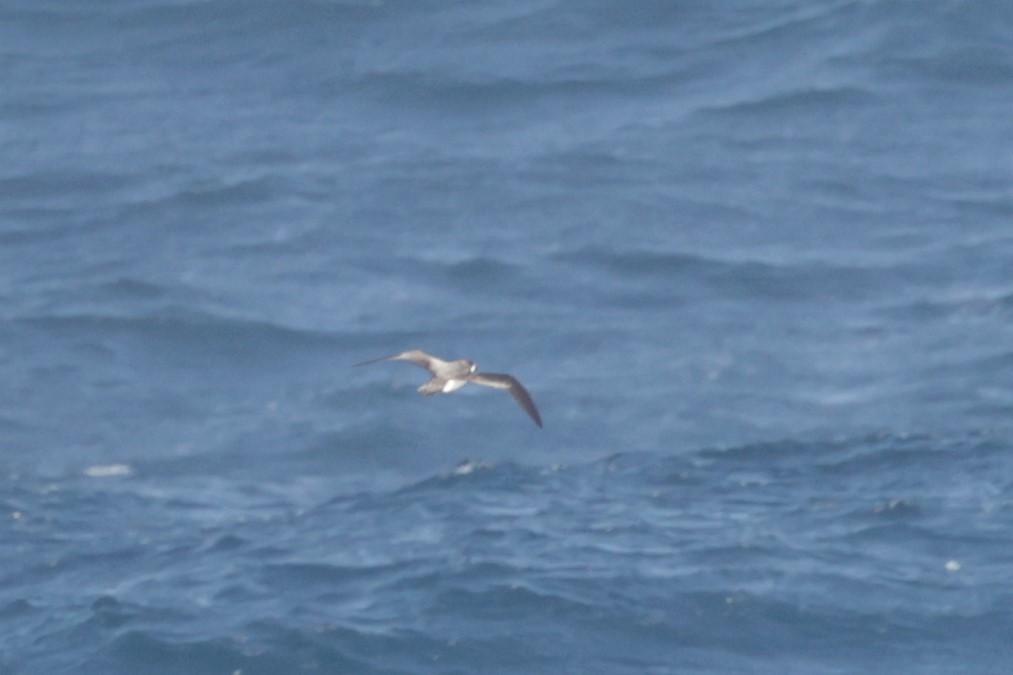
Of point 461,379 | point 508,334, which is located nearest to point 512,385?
point 461,379

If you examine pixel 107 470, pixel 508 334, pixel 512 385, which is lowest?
pixel 107 470

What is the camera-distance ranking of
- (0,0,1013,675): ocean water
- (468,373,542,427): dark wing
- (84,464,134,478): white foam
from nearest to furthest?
(468,373,542,427): dark wing < (0,0,1013,675): ocean water < (84,464,134,478): white foam

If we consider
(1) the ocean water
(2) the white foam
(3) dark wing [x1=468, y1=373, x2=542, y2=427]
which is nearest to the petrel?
(3) dark wing [x1=468, y1=373, x2=542, y2=427]

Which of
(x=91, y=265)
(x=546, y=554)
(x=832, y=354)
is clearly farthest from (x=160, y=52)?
(x=546, y=554)

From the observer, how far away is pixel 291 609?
975 inches

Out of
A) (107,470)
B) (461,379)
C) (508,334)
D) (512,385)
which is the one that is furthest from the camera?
(508,334)

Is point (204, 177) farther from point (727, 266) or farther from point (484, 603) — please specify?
point (484, 603)

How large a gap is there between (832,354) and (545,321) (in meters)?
5.56

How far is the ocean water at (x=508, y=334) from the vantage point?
24.9 metres

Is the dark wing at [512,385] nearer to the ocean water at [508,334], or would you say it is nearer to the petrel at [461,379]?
the petrel at [461,379]

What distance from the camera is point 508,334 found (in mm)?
35281

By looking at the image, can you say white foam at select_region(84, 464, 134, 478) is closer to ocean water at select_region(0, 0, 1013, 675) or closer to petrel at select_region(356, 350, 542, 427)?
ocean water at select_region(0, 0, 1013, 675)

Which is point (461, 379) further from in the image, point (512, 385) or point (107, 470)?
point (107, 470)

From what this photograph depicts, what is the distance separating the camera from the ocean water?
24.9 metres
